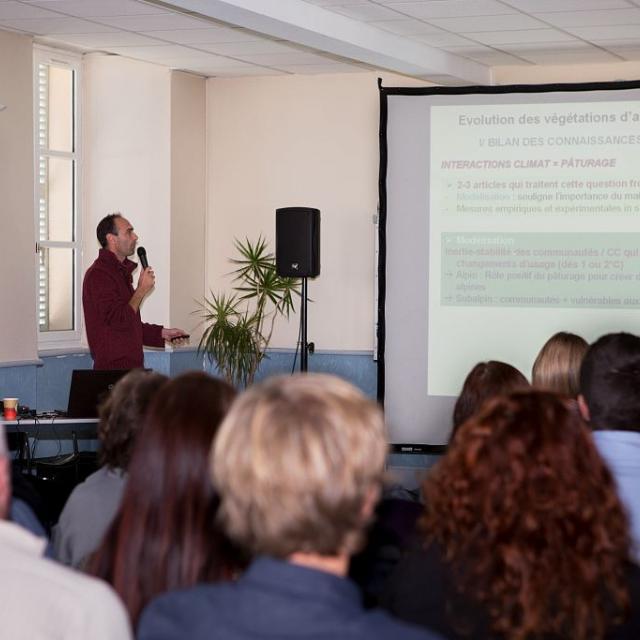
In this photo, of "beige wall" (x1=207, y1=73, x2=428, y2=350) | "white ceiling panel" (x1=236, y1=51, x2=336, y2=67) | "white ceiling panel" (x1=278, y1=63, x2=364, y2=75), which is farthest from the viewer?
"beige wall" (x1=207, y1=73, x2=428, y2=350)

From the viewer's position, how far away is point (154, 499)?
180cm

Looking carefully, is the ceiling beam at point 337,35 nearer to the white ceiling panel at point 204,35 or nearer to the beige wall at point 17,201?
the white ceiling panel at point 204,35

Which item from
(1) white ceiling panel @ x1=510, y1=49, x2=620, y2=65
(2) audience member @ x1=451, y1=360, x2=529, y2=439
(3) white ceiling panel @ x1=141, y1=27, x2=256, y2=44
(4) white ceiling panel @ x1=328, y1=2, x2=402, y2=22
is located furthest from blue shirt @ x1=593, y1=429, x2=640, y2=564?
(1) white ceiling panel @ x1=510, y1=49, x2=620, y2=65

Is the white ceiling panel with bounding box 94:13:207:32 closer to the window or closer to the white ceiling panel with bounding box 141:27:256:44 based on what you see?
the white ceiling panel with bounding box 141:27:256:44

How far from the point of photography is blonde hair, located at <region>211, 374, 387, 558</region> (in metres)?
1.28

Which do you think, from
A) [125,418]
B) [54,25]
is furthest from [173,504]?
[54,25]

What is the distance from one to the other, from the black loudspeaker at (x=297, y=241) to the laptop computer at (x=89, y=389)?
2110 mm

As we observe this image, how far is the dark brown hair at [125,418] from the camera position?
2.64m

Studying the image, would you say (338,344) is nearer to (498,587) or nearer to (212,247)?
(212,247)

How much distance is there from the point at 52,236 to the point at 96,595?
6594 millimetres

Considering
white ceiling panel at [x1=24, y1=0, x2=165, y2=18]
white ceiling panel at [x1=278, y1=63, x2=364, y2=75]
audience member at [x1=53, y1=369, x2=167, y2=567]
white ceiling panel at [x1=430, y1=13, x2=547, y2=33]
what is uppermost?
white ceiling panel at [x1=278, y1=63, x2=364, y2=75]

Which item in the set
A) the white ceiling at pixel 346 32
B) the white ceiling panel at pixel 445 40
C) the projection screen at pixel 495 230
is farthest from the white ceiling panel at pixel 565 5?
the projection screen at pixel 495 230

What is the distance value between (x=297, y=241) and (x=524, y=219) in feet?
4.87

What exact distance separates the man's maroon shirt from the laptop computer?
100 centimetres
